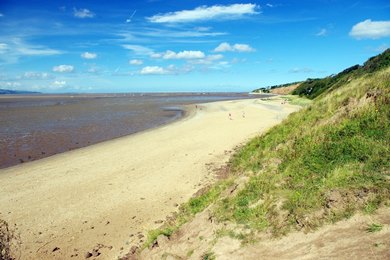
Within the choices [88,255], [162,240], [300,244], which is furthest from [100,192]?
[300,244]

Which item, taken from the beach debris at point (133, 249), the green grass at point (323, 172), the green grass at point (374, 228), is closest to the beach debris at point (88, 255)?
the beach debris at point (133, 249)

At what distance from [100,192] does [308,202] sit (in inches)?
391

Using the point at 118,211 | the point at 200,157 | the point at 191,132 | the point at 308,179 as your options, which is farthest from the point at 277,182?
the point at 191,132

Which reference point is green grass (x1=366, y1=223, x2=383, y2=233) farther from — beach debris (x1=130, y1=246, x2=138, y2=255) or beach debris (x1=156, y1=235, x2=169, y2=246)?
beach debris (x1=130, y1=246, x2=138, y2=255)

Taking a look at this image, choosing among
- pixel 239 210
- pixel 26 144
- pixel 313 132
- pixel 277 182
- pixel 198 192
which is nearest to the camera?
pixel 239 210

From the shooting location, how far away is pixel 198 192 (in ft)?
45.7

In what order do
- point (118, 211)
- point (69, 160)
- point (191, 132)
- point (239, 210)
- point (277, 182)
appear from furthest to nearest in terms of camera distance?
point (191, 132)
point (69, 160)
point (118, 211)
point (277, 182)
point (239, 210)

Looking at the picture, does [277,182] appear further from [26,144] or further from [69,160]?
[26,144]

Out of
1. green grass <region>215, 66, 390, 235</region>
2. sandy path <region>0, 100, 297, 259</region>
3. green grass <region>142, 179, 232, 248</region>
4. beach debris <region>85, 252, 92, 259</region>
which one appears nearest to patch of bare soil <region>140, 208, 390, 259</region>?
green grass <region>215, 66, 390, 235</region>

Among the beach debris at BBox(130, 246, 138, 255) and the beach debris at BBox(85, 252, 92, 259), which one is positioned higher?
the beach debris at BBox(130, 246, 138, 255)

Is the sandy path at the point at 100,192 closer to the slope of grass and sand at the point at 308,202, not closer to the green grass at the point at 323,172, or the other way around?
the slope of grass and sand at the point at 308,202

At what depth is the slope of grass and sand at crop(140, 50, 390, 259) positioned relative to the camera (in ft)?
22.5

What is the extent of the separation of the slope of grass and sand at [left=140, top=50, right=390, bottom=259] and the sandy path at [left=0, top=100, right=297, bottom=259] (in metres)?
1.87

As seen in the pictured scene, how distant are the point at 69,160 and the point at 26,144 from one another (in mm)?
8759
